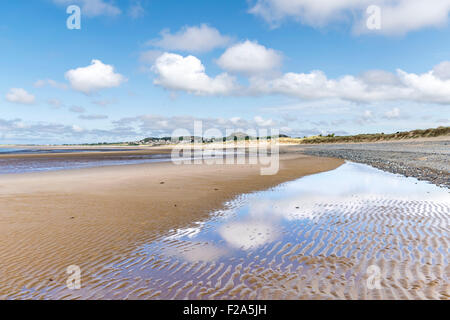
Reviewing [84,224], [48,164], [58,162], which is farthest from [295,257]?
[58,162]

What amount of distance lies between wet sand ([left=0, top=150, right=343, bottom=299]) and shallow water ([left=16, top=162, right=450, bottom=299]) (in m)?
0.41

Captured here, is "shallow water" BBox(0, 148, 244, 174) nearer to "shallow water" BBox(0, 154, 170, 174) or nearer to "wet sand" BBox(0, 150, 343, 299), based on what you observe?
"shallow water" BBox(0, 154, 170, 174)

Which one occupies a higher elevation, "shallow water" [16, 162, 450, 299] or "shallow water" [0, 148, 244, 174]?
"shallow water" [0, 148, 244, 174]

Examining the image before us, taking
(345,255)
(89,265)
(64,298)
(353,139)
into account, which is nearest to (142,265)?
(89,265)

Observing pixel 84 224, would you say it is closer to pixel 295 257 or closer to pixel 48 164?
pixel 295 257

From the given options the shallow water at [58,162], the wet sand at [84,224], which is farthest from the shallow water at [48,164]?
the wet sand at [84,224]

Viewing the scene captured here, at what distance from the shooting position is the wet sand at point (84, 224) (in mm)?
5164

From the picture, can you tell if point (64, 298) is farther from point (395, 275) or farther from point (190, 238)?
point (395, 275)

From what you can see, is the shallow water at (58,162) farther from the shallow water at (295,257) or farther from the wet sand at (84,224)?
the shallow water at (295,257)

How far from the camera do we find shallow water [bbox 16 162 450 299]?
4.67 metres

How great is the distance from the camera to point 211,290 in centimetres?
473

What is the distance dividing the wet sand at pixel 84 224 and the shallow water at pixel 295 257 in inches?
16.3

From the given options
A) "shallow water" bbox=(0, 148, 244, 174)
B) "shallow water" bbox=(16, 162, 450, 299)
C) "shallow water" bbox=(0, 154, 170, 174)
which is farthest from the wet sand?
"shallow water" bbox=(0, 148, 244, 174)

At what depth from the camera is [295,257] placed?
6051 mm
